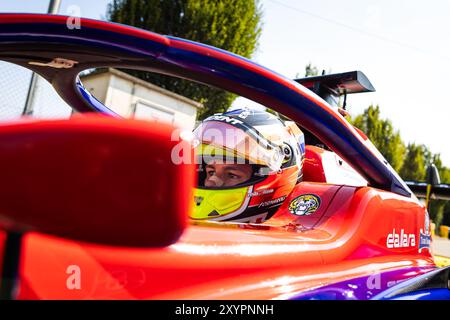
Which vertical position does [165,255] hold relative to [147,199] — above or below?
below

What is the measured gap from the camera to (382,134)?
25438mm

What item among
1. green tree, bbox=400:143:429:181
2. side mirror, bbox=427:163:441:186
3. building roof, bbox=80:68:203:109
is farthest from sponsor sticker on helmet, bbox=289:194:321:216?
green tree, bbox=400:143:429:181

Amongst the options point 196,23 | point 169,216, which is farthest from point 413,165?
point 169,216

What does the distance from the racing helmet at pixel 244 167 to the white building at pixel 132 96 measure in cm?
706

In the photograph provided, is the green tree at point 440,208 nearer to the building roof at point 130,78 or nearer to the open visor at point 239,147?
the building roof at point 130,78

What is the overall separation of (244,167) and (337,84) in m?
0.76

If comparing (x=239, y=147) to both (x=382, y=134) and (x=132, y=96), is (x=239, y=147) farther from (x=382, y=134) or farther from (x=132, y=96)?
(x=382, y=134)

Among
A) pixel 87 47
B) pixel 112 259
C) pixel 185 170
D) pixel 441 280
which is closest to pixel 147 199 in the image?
pixel 185 170

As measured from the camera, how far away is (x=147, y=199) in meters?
0.42

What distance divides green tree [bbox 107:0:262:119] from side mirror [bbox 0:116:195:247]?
43.2ft

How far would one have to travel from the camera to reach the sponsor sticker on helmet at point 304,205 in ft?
4.87

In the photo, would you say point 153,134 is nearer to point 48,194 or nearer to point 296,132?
point 48,194
